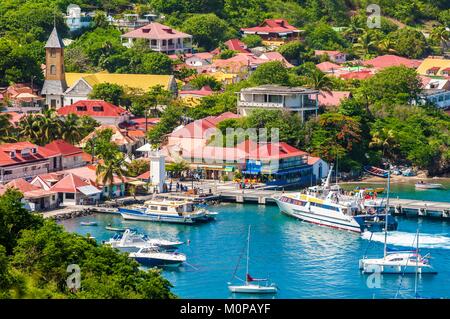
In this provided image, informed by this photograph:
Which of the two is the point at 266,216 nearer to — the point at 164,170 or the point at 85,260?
the point at 164,170

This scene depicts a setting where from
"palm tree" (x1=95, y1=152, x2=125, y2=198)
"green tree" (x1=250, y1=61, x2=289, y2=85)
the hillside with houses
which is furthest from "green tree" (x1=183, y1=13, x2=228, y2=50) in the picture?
"palm tree" (x1=95, y1=152, x2=125, y2=198)

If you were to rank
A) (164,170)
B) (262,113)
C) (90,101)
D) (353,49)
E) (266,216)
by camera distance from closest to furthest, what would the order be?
(266,216) → (164,170) → (262,113) → (90,101) → (353,49)

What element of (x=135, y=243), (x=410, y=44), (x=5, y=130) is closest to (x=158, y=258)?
(x=135, y=243)

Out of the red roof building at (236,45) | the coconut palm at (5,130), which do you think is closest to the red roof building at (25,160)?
the coconut palm at (5,130)

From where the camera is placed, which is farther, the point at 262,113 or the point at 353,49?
the point at 353,49

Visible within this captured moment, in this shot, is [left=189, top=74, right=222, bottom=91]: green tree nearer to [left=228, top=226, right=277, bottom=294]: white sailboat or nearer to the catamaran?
the catamaran
